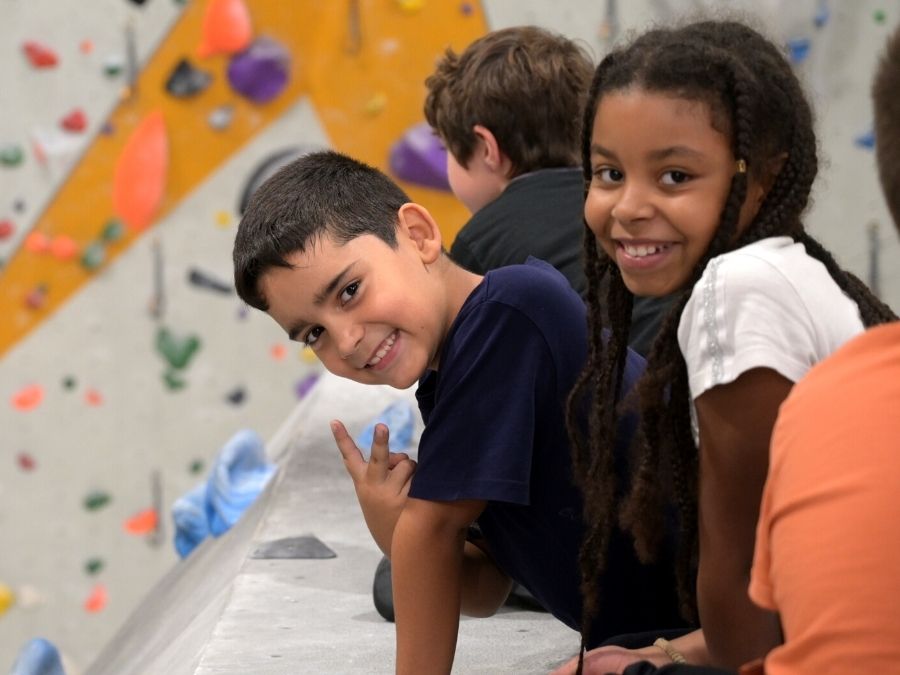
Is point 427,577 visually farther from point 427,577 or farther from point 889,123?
point 889,123

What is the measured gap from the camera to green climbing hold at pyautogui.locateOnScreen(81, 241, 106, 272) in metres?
4.00

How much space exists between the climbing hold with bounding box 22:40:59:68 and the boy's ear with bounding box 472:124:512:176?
214 centimetres

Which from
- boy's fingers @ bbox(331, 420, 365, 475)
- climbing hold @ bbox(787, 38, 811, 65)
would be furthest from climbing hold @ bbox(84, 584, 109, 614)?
boy's fingers @ bbox(331, 420, 365, 475)

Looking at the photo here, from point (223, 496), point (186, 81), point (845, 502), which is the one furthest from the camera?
point (186, 81)

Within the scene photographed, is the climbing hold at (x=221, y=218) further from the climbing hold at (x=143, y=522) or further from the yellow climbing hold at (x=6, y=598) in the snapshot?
the yellow climbing hold at (x=6, y=598)

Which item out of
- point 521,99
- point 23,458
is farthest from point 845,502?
point 23,458

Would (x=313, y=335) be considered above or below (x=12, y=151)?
above

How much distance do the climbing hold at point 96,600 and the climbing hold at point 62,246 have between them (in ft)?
3.27

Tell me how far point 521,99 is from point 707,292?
1.17 meters

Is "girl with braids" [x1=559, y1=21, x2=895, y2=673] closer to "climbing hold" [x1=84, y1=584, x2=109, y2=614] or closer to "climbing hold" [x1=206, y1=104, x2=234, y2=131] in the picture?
"climbing hold" [x1=206, y1=104, x2=234, y2=131]

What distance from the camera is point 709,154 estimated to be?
1159mm

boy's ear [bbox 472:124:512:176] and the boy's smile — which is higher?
the boy's smile

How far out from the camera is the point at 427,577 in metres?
1.31

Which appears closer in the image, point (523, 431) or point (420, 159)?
point (523, 431)
